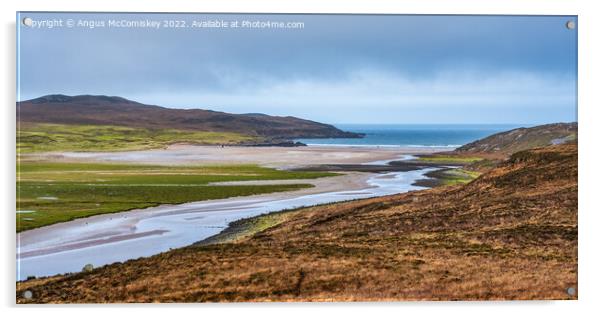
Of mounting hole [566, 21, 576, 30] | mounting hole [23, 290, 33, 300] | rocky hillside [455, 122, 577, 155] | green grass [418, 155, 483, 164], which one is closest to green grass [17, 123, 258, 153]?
mounting hole [23, 290, 33, 300]

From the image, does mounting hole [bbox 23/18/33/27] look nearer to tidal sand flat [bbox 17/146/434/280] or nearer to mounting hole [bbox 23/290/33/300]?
tidal sand flat [bbox 17/146/434/280]

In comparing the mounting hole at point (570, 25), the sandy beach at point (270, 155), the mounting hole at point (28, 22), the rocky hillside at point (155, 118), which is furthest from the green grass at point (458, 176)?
the mounting hole at point (28, 22)

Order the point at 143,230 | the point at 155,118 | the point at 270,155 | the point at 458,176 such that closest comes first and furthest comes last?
the point at 143,230 < the point at 155,118 < the point at 458,176 < the point at 270,155

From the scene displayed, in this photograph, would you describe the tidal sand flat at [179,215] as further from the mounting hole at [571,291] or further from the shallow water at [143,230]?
the mounting hole at [571,291]

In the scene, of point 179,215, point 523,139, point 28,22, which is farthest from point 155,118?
point 523,139

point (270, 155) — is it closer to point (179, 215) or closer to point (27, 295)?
point (179, 215)

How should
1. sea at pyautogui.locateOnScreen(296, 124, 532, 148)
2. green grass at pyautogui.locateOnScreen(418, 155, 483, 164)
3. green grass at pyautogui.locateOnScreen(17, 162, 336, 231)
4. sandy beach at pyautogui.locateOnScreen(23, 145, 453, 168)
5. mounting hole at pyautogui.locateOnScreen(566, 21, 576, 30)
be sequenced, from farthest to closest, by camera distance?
sandy beach at pyautogui.locateOnScreen(23, 145, 453, 168), green grass at pyautogui.locateOnScreen(418, 155, 483, 164), sea at pyautogui.locateOnScreen(296, 124, 532, 148), mounting hole at pyautogui.locateOnScreen(566, 21, 576, 30), green grass at pyautogui.locateOnScreen(17, 162, 336, 231)
